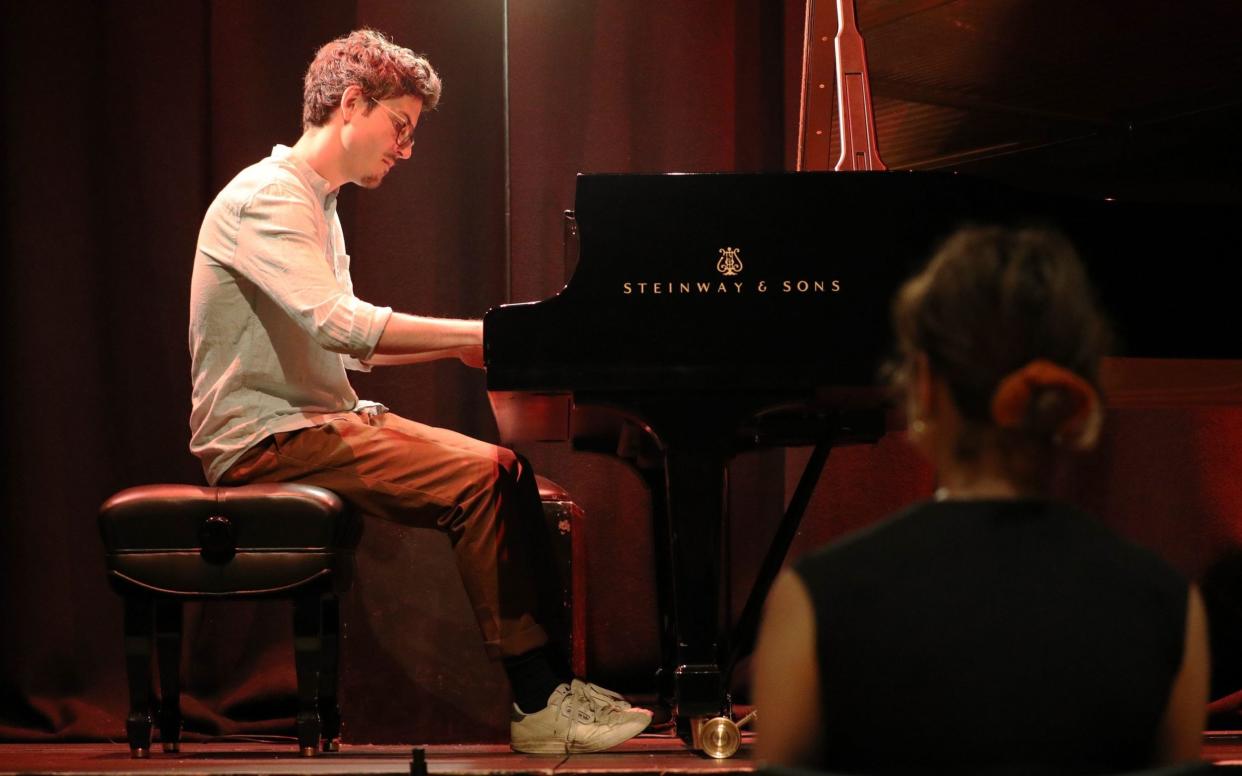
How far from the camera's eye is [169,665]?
8.45 feet

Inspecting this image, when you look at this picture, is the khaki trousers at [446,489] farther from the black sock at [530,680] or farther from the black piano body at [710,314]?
the black piano body at [710,314]

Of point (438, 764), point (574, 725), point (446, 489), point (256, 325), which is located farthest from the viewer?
point (256, 325)

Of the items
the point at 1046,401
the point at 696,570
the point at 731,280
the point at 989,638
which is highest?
the point at 731,280

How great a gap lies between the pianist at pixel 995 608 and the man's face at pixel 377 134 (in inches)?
74.9

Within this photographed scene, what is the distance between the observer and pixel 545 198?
3.50 m

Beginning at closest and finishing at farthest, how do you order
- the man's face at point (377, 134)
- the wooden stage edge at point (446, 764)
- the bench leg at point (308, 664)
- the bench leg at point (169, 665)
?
1. the wooden stage edge at point (446, 764)
2. the bench leg at point (308, 664)
3. the bench leg at point (169, 665)
4. the man's face at point (377, 134)

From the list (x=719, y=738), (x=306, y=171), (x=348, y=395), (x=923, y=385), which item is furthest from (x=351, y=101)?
(x=923, y=385)

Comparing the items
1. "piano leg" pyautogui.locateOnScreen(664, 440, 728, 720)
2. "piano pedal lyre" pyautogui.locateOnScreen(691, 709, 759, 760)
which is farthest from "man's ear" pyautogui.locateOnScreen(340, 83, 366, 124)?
"piano pedal lyre" pyautogui.locateOnScreen(691, 709, 759, 760)

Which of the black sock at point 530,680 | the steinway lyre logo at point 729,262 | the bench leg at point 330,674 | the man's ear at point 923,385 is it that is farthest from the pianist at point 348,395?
the man's ear at point 923,385

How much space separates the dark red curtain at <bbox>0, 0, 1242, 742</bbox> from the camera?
341 cm

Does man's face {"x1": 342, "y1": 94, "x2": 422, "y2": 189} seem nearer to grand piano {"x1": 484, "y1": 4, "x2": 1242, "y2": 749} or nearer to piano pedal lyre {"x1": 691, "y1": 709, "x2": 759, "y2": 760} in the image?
grand piano {"x1": 484, "y1": 4, "x2": 1242, "y2": 749}

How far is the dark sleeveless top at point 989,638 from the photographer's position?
2.90 feet

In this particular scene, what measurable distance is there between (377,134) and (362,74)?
0.40 ft

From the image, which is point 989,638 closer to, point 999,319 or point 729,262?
point 999,319
